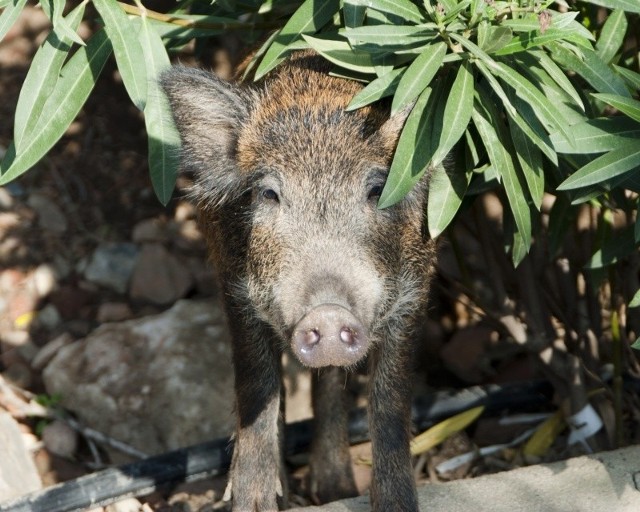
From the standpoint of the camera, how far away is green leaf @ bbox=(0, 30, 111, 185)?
367cm

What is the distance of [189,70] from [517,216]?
4.32 ft

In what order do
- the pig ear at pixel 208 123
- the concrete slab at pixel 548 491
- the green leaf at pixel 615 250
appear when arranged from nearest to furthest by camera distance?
the pig ear at pixel 208 123 → the concrete slab at pixel 548 491 → the green leaf at pixel 615 250

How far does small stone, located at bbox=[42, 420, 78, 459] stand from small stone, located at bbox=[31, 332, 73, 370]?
0.51 metres

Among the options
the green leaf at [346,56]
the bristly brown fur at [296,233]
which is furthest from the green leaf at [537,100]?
the bristly brown fur at [296,233]

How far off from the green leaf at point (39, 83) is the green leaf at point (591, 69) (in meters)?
1.63

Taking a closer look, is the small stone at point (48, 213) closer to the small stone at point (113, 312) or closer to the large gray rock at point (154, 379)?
the small stone at point (113, 312)

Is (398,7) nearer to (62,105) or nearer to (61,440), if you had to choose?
(62,105)

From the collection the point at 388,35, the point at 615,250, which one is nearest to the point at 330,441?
the point at 615,250

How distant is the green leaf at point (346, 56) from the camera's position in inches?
142

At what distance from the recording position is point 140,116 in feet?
22.2

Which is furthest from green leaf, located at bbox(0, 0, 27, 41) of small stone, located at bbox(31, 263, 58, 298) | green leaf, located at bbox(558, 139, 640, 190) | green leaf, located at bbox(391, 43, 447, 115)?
small stone, located at bbox(31, 263, 58, 298)

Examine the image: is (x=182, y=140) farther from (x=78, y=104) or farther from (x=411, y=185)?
(x=411, y=185)

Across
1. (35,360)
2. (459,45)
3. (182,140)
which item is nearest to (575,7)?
(459,45)

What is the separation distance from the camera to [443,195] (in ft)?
12.5
